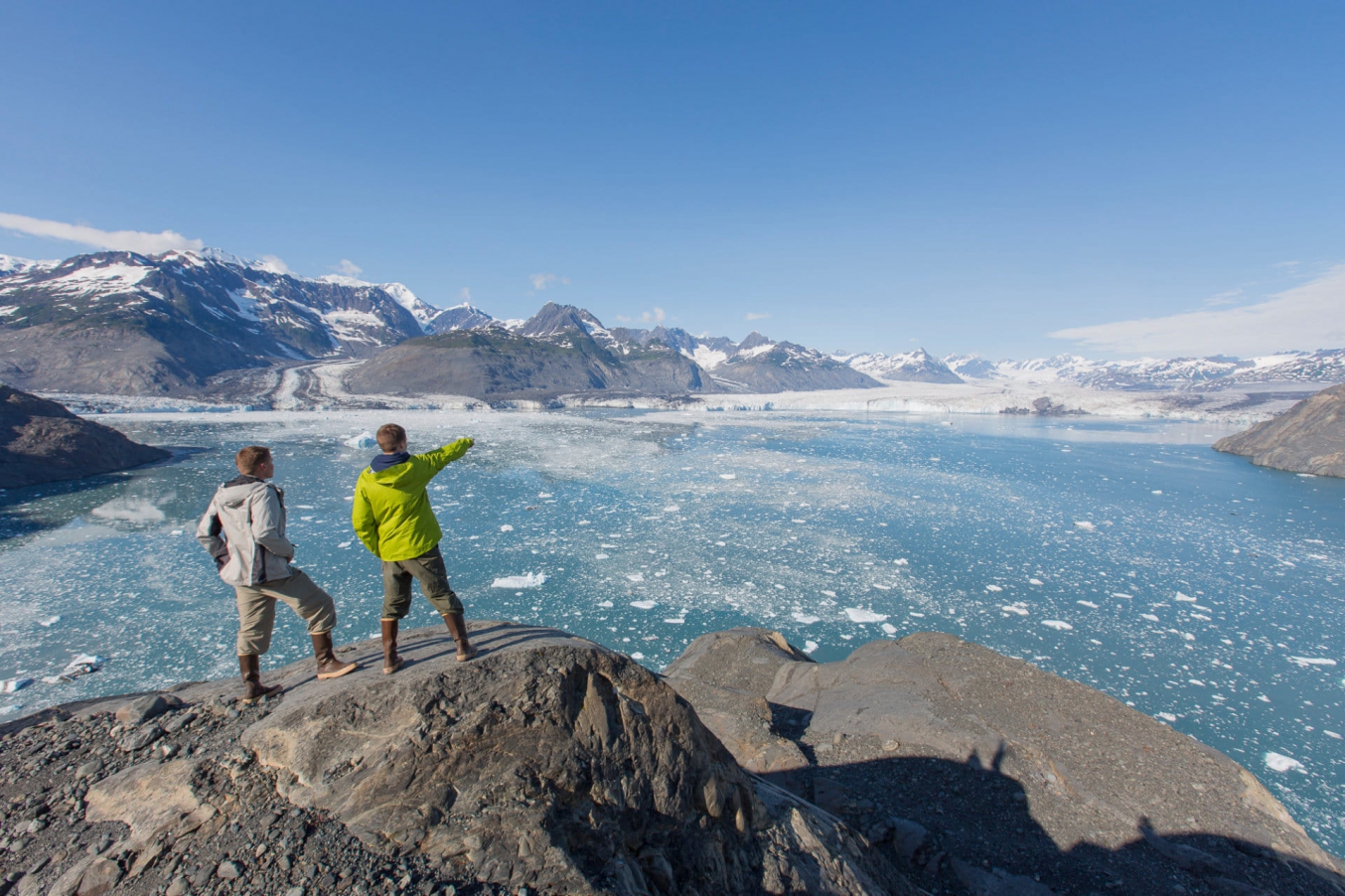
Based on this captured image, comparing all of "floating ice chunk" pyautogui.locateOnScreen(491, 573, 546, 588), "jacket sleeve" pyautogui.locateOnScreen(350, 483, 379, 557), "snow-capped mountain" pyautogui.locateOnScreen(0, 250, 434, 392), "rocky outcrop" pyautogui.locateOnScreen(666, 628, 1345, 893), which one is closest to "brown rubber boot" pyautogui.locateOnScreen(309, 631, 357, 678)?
"jacket sleeve" pyautogui.locateOnScreen(350, 483, 379, 557)

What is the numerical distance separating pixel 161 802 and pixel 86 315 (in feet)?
392

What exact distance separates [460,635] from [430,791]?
35.5 inches

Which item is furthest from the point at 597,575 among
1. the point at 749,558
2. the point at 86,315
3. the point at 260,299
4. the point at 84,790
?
the point at 260,299

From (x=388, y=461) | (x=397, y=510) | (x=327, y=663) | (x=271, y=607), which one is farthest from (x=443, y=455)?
(x=327, y=663)

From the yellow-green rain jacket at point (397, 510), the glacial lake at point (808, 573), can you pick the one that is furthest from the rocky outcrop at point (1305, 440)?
the yellow-green rain jacket at point (397, 510)

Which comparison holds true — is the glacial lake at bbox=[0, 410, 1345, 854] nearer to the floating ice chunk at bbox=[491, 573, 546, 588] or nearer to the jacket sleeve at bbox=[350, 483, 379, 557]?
the floating ice chunk at bbox=[491, 573, 546, 588]

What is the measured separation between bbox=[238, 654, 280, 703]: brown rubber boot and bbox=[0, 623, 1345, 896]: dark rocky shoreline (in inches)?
3.2

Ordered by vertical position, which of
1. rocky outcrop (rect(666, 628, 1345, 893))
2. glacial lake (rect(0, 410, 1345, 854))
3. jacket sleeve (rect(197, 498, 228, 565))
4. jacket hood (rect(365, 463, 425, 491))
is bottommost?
glacial lake (rect(0, 410, 1345, 854))

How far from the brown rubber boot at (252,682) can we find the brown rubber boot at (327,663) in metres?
0.31

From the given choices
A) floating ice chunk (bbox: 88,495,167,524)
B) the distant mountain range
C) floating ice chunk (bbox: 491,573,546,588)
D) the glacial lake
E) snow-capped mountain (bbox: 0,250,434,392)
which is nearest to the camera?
the glacial lake

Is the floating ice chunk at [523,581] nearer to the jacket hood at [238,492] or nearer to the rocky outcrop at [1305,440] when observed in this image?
the jacket hood at [238,492]

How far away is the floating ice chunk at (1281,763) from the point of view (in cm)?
744

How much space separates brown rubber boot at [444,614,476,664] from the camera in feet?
11.5

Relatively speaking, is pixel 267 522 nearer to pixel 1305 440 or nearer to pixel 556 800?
pixel 556 800
